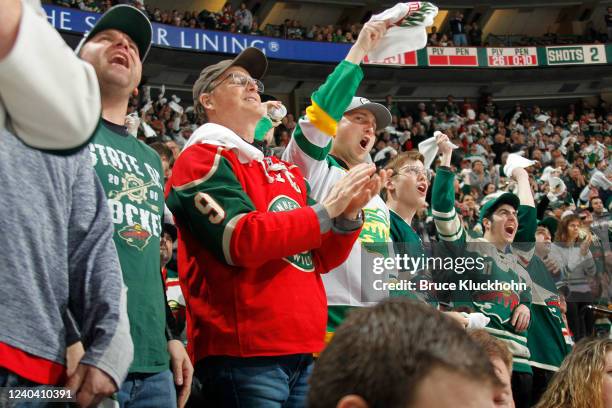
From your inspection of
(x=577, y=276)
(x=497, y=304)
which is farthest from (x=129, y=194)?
(x=577, y=276)

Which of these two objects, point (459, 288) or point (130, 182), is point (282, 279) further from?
point (459, 288)

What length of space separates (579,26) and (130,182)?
22.9 metres

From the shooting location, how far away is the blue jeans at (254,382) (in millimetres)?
1916

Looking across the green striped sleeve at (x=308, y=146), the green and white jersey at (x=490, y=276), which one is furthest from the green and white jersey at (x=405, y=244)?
the green striped sleeve at (x=308, y=146)

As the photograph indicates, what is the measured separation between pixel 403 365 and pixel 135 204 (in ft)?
3.78

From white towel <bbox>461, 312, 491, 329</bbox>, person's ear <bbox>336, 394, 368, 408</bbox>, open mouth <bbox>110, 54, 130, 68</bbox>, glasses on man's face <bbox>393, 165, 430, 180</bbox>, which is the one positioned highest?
open mouth <bbox>110, 54, 130, 68</bbox>

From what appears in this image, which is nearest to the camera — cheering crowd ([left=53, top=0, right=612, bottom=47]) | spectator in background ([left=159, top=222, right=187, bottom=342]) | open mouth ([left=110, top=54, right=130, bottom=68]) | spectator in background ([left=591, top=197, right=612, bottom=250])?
open mouth ([left=110, top=54, right=130, bottom=68])

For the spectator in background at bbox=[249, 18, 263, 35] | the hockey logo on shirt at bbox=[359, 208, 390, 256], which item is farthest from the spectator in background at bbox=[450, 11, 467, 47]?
the hockey logo on shirt at bbox=[359, 208, 390, 256]

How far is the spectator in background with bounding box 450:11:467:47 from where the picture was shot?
20203mm

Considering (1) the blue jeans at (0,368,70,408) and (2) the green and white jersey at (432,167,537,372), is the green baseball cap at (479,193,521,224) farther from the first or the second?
(1) the blue jeans at (0,368,70,408)

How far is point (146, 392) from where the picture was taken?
1.82 metres

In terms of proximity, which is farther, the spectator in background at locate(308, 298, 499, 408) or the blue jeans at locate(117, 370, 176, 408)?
the blue jeans at locate(117, 370, 176, 408)

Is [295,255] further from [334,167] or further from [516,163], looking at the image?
[516,163]

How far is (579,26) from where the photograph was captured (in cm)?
2255
